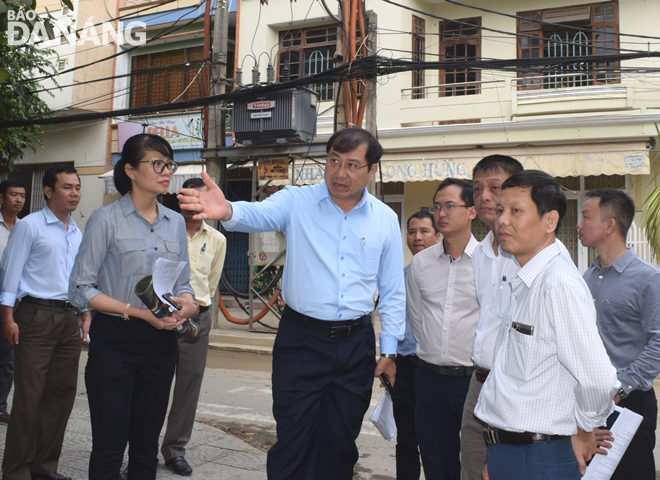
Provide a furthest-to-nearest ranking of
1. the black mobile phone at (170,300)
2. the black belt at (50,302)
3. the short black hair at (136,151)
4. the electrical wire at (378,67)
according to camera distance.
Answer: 1. the electrical wire at (378,67)
2. the black belt at (50,302)
3. the short black hair at (136,151)
4. the black mobile phone at (170,300)

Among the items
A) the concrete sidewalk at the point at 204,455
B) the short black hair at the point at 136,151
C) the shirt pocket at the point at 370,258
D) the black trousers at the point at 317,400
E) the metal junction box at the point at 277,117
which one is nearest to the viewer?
the black trousers at the point at 317,400

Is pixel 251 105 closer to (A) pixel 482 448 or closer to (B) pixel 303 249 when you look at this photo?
(B) pixel 303 249

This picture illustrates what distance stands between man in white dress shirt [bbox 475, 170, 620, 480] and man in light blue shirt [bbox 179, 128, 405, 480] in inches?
43.3

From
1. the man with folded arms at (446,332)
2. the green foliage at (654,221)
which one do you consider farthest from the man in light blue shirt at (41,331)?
the green foliage at (654,221)

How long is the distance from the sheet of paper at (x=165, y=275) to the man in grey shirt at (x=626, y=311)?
2297 millimetres

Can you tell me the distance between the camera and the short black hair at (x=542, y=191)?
2.60 m

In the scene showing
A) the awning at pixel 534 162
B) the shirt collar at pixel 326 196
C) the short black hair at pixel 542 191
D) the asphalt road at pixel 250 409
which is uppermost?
the awning at pixel 534 162

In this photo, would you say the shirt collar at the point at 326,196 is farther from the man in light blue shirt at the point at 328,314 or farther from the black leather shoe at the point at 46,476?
the black leather shoe at the point at 46,476

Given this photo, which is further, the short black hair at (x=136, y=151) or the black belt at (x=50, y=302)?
the black belt at (x=50, y=302)

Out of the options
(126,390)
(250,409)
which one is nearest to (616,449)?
(126,390)

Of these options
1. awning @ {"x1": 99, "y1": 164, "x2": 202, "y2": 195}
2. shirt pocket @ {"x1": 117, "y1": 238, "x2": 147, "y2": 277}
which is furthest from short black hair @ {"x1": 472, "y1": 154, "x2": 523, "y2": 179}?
awning @ {"x1": 99, "y1": 164, "x2": 202, "y2": 195}

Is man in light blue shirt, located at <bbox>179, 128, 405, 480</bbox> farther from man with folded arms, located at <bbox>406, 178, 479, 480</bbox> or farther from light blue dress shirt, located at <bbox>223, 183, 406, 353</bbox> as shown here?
man with folded arms, located at <bbox>406, 178, 479, 480</bbox>

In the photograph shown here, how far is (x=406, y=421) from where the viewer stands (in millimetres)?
4344

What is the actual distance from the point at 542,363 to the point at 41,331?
3318 mm
